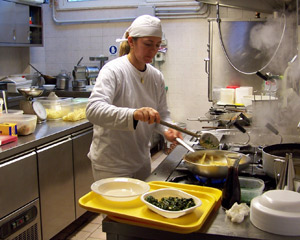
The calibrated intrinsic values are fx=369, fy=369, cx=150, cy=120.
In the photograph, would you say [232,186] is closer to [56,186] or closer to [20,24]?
[56,186]

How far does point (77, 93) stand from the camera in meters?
5.04

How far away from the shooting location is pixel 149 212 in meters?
1.42

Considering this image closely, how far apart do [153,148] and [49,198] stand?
116 inches

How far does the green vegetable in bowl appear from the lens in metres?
1.41

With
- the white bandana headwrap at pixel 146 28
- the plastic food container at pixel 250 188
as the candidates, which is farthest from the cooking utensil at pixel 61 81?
the plastic food container at pixel 250 188

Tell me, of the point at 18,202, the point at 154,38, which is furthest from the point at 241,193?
the point at 18,202

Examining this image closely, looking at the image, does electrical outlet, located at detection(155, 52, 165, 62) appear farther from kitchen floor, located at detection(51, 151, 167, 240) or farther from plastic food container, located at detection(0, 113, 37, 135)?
plastic food container, located at detection(0, 113, 37, 135)

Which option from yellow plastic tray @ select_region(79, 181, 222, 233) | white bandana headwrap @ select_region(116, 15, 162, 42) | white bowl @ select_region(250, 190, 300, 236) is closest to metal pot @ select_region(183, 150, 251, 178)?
yellow plastic tray @ select_region(79, 181, 222, 233)

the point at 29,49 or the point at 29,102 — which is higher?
the point at 29,49

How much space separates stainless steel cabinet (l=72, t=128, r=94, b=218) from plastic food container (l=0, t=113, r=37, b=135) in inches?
18.3

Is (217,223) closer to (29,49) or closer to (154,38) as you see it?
(154,38)

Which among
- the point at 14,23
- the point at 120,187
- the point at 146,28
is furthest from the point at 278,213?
the point at 14,23

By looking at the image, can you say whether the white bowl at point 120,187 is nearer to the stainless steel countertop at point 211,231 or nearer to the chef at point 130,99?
the stainless steel countertop at point 211,231

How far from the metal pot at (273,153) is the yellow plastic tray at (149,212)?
1.12 ft
